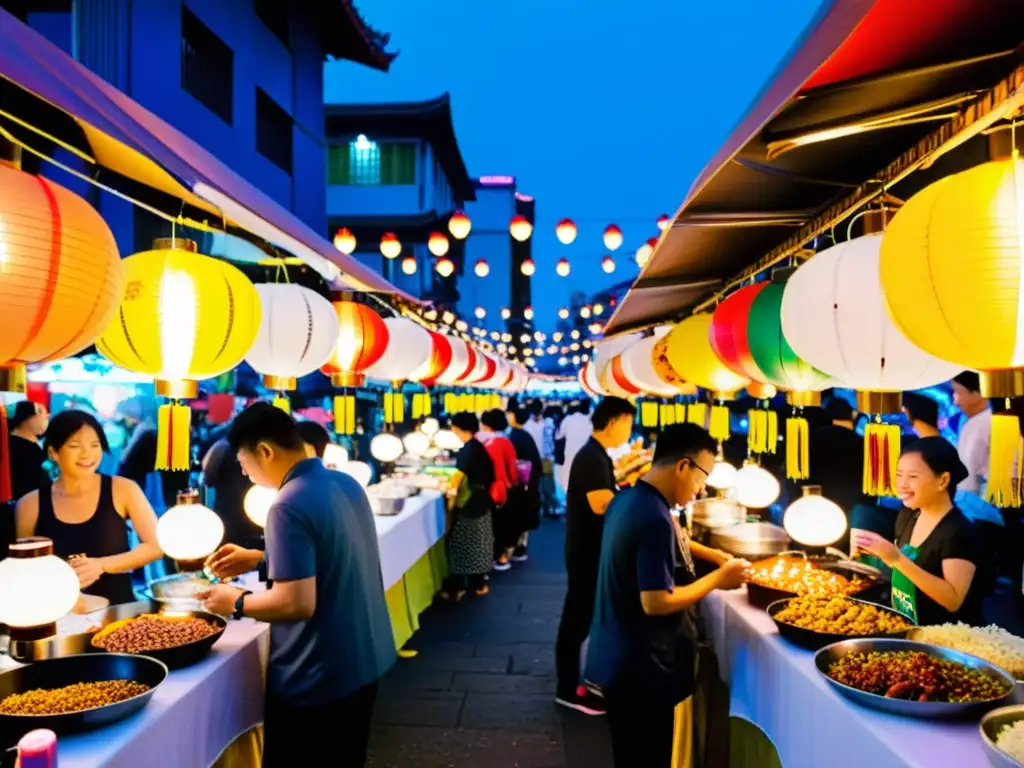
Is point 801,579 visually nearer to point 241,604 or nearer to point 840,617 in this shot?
point 840,617

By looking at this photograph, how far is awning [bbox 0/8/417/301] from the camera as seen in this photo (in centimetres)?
230

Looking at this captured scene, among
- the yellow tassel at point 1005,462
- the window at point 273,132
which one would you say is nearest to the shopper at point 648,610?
the yellow tassel at point 1005,462

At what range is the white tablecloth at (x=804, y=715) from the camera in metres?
2.55

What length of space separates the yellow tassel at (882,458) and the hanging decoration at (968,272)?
75 cm

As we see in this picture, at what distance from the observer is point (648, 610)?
134 inches

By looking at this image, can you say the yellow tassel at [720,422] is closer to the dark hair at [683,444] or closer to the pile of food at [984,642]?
the dark hair at [683,444]

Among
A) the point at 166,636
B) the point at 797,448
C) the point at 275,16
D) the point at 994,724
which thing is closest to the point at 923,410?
the point at 797,448

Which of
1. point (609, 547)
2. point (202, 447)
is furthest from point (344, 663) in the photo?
point (202, 447)

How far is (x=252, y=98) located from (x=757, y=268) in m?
11.7

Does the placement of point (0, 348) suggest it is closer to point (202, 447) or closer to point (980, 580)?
point (980, 580)

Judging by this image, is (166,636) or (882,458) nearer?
(882,458)

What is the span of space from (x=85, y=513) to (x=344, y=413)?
2.00 metres

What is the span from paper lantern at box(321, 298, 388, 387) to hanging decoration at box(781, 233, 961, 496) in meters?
3.26

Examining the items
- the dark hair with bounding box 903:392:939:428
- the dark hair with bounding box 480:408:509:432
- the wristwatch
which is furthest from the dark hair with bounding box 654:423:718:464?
the dark hair with bounding box 480:408:509:432
